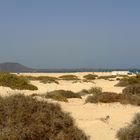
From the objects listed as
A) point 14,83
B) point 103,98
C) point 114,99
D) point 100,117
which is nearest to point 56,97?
point 103,98

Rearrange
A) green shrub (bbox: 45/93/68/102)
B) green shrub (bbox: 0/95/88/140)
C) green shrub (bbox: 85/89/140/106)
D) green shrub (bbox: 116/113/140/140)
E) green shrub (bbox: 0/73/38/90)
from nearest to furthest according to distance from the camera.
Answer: green shrub (bbox: 0/95/88/140) → green shrub (bbox: 116/113/140/140) → green shrub (bbox: 85/89/140/106) → green shrub (bbox: 45/93/68/102) → green shrub (bbox: 0/73/38/90)

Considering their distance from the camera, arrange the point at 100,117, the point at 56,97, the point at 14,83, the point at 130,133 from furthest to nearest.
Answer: the point at 14,83, the point at 56,97, the point at 100,117, the point at 130,133

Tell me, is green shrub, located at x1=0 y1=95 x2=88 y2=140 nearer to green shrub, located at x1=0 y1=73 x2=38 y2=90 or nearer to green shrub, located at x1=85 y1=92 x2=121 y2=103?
green shrub, located at x1=85 y1=92 x2=121 y2=103

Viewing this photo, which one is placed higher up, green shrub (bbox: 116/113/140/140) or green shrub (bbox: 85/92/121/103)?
green shrub (bbox: 85/92/121/103)

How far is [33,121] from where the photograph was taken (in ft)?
35.7

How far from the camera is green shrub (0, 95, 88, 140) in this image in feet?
33.9

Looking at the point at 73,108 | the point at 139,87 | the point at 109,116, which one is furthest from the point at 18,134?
the point at 139,87

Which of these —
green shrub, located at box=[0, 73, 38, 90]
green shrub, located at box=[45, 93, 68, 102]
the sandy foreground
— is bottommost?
the sandy foreground

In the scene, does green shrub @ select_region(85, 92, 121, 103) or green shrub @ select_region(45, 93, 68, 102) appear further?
green shrub @ select_region(45, 93, 68, 102)

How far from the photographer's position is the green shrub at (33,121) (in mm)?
10328

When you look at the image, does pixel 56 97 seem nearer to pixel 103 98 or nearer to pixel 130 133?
pixel 103 98

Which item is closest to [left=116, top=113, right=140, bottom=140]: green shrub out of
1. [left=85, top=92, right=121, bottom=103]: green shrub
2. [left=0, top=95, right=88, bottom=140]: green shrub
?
[left=0, top=95, right=88, bottom=140]: green shrub

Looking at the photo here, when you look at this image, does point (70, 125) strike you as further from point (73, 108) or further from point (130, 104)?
point (130, 104)

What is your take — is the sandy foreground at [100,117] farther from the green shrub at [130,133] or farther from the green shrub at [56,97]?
the green shrub at [56,97]
